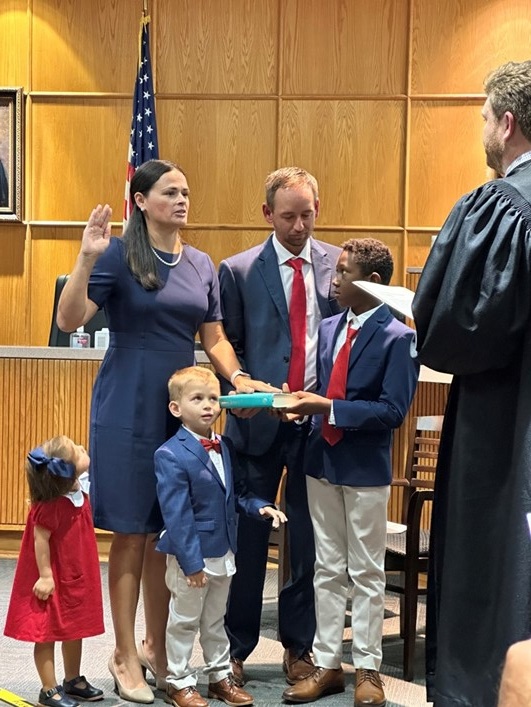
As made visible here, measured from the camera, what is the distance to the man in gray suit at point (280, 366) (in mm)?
3670

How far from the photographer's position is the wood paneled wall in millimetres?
7645

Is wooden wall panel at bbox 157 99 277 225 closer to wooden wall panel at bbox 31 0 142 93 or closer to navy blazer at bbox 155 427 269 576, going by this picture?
wooden wall panel at bbox 31 0 142 93

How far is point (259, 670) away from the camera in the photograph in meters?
3.91

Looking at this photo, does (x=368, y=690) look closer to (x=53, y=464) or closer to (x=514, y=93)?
(x=53, y=464)

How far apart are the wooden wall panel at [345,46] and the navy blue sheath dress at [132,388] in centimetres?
460

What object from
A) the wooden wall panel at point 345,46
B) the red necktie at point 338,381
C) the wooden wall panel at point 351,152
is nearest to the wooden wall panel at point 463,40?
the wooden wall panel at point 345,46

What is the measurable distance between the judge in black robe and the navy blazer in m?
1.21

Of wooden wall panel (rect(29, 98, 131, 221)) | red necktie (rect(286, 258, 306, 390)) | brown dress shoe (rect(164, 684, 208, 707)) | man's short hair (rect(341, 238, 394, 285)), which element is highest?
wooden wall panel (rect(29, 98, 131, 221))

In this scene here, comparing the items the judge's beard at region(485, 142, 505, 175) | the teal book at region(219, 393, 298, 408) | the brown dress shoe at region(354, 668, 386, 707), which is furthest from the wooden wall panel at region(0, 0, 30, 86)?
the judge's beard at region(485, 142, 505, 175)

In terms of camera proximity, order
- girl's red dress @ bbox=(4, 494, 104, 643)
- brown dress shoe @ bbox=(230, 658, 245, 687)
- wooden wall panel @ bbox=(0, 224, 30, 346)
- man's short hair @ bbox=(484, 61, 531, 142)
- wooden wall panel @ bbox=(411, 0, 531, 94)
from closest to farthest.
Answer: man's short hair @ bbox=(484, 61, 531, 142) < girl's red dress @ bbox=(4, 494, 104, 643) < brown dress shoe @ bbox=(230, 658, 245, 687) < wooden wall panel @ bbox=(411, 0, 531, 94) < wooden wall panel @ bbox=(0, 224, 30, 346)

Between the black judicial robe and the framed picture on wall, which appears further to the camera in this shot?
the framed picture on wall

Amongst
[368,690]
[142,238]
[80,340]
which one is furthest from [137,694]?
[80,340]

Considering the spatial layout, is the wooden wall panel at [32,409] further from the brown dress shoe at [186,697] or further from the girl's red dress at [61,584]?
the brown dress shoe at [186,697]

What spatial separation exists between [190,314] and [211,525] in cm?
68
